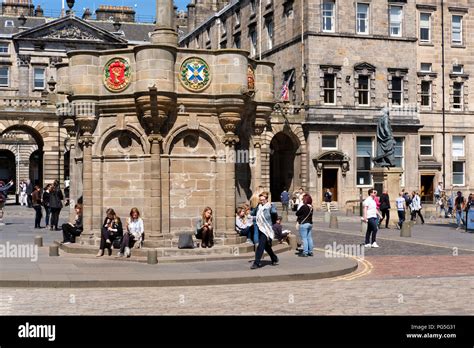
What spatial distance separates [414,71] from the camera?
172 ft

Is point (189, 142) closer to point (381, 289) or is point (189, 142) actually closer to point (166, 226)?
point (166, 226)

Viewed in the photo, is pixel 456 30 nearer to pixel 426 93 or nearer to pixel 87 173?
pixel 426 93

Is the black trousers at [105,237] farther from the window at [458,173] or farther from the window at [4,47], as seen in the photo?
the window at [4,47]

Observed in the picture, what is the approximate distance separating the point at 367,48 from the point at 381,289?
3887cm

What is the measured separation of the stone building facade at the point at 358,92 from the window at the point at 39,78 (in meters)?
30.4

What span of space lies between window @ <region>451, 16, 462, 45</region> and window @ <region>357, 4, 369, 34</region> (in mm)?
8891

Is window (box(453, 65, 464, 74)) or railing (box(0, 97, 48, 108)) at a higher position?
window (box(453, 65, 464, 74))

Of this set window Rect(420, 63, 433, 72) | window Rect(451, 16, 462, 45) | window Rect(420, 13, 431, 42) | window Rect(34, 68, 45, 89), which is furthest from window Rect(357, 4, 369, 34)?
window Rect(34, 68, 45, 89)

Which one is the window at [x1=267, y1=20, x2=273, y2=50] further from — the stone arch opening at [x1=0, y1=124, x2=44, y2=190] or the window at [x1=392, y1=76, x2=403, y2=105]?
the stone arch opening at [x1=0, y1=124, x2=44, y2=190]

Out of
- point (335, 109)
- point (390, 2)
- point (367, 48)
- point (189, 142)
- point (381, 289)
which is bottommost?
point (381, 289)

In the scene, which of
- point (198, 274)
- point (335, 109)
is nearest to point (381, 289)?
point (198, 274)

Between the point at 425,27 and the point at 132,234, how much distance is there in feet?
140

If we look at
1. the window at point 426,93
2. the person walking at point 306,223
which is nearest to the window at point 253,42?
the window at point 426,93

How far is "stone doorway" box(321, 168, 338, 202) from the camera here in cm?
5041
